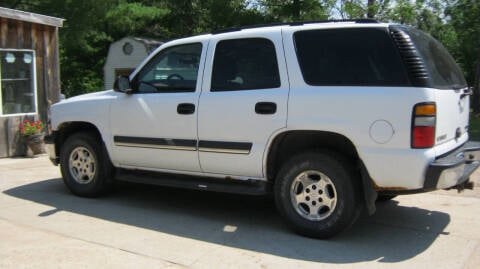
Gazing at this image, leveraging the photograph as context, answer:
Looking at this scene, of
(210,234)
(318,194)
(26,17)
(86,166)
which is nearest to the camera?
(318,194)

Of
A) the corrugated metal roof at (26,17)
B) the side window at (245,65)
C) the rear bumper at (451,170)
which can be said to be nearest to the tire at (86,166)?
the side window at (245,65)

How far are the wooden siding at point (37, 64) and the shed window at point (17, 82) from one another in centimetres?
12

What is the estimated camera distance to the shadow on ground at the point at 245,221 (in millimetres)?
4727

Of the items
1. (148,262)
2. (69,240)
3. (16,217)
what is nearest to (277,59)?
(148,262)

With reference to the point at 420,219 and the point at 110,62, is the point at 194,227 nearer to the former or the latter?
the point at 420,219

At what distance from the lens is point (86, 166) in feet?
21.9

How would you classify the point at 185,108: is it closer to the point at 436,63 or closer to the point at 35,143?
the point at 436,63

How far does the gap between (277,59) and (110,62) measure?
16.4 metres

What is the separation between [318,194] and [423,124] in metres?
1.16

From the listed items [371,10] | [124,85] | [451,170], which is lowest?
[451,170]

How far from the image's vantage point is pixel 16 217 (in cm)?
581

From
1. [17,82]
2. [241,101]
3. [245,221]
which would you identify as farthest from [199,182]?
[17,82]

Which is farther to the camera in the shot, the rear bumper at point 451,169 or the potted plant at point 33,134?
the potted plant at point 33,134

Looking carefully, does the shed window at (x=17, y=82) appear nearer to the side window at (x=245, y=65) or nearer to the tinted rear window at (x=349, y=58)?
the side window at (x=245, y=65)
